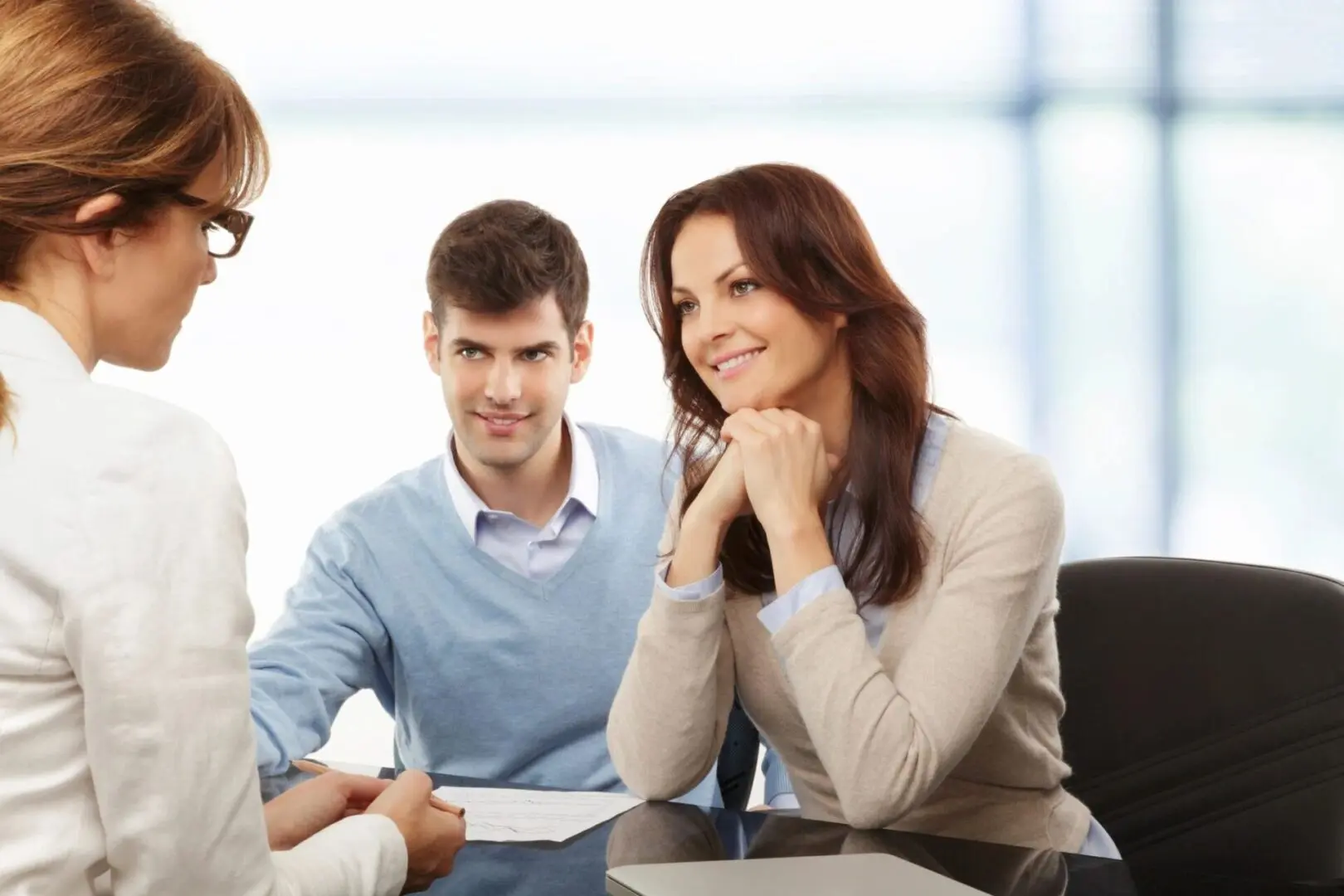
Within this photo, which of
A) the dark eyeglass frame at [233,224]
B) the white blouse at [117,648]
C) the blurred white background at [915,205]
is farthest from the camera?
the blurred white background at [915,205]

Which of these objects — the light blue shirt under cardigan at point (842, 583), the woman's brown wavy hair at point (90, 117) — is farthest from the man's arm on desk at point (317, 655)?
the woman's brown wavy hair at point (90, 117)

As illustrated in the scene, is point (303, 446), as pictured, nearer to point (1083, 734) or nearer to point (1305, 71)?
point (1083, 734)

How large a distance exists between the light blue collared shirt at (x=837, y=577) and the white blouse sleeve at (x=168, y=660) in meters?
0.77

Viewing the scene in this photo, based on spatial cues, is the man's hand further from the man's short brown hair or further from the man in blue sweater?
the man's short brown hair

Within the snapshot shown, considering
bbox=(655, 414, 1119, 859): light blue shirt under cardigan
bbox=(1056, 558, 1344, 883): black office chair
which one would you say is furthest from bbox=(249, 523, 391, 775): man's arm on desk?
bbox=(1056, 558, 1344, 883): black office chair

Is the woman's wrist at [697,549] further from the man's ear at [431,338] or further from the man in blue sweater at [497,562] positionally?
the man's ear at [431,338]

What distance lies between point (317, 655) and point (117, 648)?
121 centimetres

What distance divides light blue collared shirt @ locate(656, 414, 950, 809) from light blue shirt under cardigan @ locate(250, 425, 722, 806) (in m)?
0.49

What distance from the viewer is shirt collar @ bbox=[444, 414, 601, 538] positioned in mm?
2203

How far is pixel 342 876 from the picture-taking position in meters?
1.02

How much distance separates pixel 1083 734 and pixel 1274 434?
236 cm

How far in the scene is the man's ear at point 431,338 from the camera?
7.77 ft

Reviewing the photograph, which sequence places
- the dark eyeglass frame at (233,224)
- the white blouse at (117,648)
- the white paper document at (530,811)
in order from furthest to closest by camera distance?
the white paper document at (530,811), the dark eyeglass frame at (233,224), the white blouse at (117,648)

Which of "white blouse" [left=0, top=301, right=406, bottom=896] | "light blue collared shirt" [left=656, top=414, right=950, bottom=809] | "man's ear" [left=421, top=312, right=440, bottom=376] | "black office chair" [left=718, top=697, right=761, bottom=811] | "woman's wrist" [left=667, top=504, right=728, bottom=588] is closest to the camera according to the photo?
"white blouse" [left=0, top=301, right=406, bottom=896]
